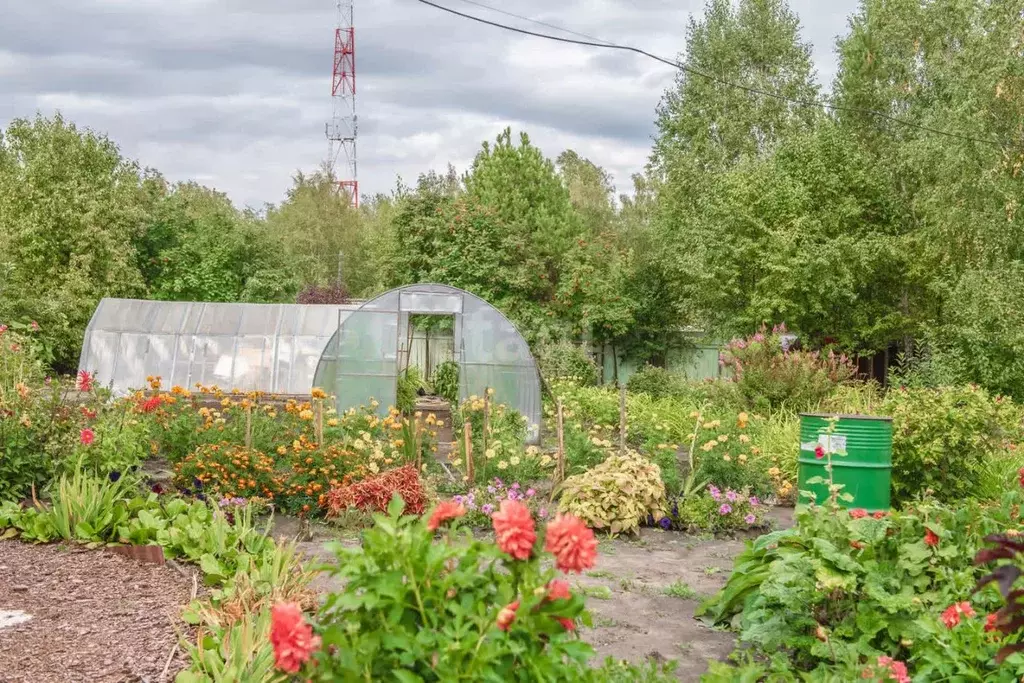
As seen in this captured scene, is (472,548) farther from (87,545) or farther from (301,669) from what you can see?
(87,545)

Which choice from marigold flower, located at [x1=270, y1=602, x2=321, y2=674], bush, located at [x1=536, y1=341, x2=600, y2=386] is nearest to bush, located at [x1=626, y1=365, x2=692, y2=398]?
bush, located at [x1=536, y1=341, x2=600, y2=386]

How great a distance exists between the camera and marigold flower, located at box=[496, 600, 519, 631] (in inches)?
104

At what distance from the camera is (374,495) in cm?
870

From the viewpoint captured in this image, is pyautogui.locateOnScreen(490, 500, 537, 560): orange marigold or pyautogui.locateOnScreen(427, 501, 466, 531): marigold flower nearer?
pyautogui.locateOnScreen(490, 500, 537, 560): orange marigold

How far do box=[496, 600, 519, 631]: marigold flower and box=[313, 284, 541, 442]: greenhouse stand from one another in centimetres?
1121

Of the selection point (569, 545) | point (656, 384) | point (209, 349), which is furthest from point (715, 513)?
point (209, 349)

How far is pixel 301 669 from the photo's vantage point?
2676mm

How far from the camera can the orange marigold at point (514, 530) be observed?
271cm

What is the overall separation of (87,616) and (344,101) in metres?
38.1

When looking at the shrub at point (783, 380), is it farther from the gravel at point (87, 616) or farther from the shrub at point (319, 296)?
the shrub at point (319, 296)

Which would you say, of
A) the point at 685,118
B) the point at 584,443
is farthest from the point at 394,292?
the point at 685,118

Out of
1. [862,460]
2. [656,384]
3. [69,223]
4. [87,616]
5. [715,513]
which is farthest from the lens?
[69,223]

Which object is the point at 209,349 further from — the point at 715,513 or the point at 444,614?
the point at 444,614

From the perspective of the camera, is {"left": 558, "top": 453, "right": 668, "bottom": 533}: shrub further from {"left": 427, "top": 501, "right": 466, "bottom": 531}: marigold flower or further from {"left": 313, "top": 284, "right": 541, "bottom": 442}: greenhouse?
{"left": 427, "top": 501, "right": 466, "bottom": 531}: marigold flower
